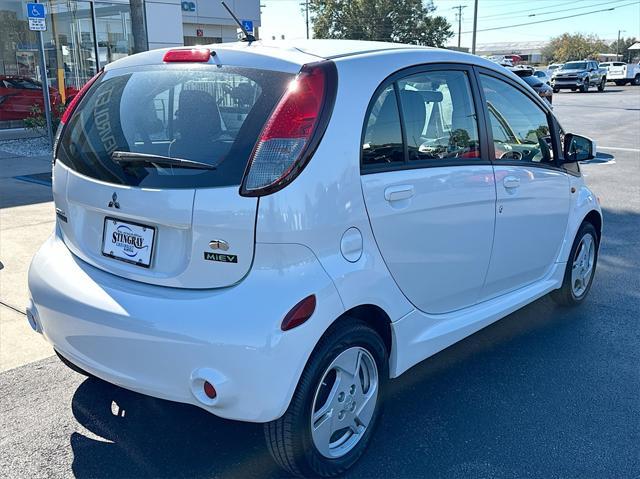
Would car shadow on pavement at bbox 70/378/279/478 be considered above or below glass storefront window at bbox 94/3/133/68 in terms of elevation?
below

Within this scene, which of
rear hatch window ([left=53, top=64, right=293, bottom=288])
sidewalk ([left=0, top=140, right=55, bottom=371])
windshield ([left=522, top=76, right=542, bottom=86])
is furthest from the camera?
windshield ([left=522, top=76, right=542, bottom=86])

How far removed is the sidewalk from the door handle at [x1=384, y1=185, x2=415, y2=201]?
2.51 m

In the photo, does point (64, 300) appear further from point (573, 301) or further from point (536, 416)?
point (573, 301)

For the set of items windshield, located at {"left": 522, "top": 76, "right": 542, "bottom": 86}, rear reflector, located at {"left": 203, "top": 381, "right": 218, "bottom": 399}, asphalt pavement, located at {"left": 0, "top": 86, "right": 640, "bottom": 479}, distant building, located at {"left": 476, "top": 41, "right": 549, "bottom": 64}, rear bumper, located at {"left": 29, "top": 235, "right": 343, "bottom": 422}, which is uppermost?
distant building, located at {"left": 476, "top": 41, "right": 549, "bottom": 64}

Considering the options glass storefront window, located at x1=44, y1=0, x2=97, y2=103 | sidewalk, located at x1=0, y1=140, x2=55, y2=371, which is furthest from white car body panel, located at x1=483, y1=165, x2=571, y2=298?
glass storefront window, located at x1=44, y1=0, x2=97, y2=103

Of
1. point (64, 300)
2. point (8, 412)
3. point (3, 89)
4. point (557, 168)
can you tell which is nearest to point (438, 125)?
point (557, 168)

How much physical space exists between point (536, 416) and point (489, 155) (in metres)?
1.40

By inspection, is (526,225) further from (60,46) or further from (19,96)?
(60,46)

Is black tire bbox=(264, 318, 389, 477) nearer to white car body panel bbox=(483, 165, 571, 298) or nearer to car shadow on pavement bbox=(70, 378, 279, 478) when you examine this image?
car shadow on pavement bbox=(70, 378, 279, 478)

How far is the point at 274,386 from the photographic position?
2326 mm

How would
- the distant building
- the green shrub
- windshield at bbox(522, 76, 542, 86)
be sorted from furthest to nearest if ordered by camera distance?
the distant building, windshield at bbox(522, 76, 542, 86), the green shrub

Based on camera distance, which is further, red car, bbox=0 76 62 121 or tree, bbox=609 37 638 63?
tree, bbox=609 37 638 63

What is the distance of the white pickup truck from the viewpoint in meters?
46.5

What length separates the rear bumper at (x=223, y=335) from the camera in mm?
2299
